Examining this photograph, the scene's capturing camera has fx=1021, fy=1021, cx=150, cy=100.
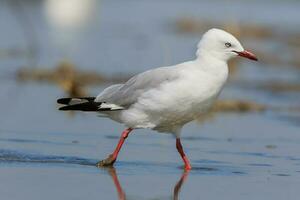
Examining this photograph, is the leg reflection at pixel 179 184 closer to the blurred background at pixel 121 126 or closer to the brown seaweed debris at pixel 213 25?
the blurred background at pixel 121 126

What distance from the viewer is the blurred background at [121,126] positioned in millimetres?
8438

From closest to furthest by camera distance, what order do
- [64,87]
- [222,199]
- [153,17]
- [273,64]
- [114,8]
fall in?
1. [222,199]
2. [64,87]
3. [273,64]
4. [153,17]
5. [114,8]

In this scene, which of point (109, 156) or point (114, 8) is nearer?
point (109, 156)

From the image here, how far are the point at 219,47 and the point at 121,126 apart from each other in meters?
2.57

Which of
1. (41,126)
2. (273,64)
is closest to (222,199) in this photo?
(41,126)

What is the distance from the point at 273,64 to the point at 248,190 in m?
10.8

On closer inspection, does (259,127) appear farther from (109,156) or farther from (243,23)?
(243,23)

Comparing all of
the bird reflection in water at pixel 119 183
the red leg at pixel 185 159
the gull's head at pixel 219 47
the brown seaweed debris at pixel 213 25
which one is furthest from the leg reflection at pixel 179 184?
the brown seaweed debris at pixel 213 25

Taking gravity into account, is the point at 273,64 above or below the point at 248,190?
below

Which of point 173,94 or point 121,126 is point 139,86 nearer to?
point 173,94

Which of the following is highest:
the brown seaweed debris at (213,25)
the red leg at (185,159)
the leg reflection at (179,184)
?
the leg reflection at (179,184)

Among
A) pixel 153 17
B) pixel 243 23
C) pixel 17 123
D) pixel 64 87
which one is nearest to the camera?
pixel 17 123

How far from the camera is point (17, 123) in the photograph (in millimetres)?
11336

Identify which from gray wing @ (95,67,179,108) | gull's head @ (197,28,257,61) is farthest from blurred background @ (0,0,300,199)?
gull's head @ (197,28,257,61)
